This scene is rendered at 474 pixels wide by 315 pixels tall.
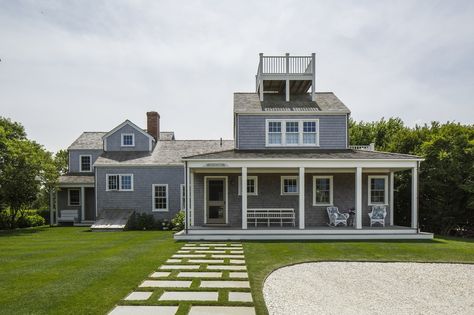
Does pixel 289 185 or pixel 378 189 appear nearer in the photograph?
pixel 289 185

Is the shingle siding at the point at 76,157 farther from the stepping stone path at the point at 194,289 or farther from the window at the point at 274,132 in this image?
the stepping stone path at the point at 194,289

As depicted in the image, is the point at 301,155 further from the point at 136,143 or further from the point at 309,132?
the point at 136,143

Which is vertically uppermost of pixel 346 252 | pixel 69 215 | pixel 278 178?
pixel 278 178

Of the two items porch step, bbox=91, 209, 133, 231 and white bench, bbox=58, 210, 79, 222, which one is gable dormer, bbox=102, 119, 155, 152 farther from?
white bench, bbox=58, 210, 79, 222

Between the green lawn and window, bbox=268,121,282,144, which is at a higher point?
window, bbox=268,121,282,144

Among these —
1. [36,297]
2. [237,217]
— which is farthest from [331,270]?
[237,217]

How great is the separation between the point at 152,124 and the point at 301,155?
47.8ft

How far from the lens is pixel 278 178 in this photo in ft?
63.2

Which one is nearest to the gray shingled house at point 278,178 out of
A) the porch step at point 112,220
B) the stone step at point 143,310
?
the porch step at point 112,220

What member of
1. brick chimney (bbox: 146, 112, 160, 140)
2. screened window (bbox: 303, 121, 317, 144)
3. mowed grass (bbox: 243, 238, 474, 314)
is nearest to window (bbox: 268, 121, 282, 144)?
screened window (bbox: 303, 121, 317, 144)

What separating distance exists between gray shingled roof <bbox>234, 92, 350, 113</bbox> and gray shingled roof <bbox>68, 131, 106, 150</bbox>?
12100 millimetres

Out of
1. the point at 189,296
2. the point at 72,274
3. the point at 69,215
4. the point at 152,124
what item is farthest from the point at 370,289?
the point at 69,215

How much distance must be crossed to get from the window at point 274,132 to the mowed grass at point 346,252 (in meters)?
6.27

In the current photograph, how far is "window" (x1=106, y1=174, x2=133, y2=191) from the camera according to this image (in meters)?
24.3
